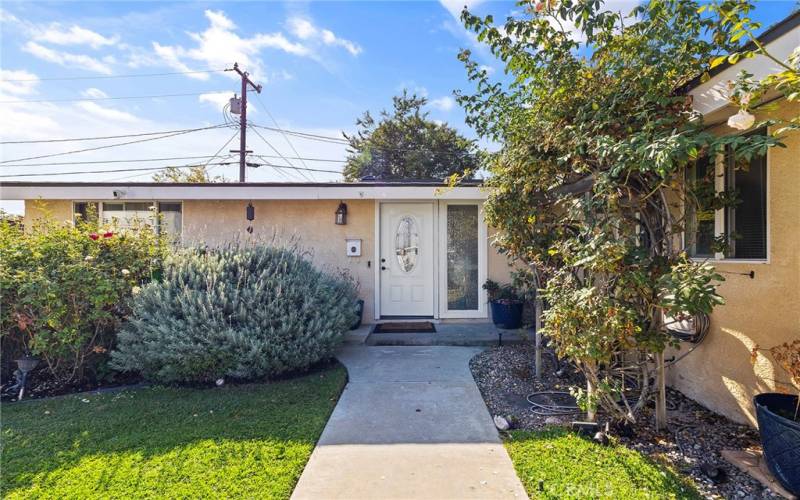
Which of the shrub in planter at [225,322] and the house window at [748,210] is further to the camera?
the shrub in planter at [225,322]

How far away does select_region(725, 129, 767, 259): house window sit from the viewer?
307 centimetres

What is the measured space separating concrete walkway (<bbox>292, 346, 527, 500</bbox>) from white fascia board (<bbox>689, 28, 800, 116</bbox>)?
9.99 feet

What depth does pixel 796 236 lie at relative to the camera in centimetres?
274

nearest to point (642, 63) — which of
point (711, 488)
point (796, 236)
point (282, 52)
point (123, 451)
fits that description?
point (796, 236)

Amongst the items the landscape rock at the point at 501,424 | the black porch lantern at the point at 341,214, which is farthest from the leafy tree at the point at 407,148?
the landscape rock at the point at 501,424

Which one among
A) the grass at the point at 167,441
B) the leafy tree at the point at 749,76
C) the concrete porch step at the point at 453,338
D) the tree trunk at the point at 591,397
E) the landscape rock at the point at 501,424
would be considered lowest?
the grass at the point at 167,441

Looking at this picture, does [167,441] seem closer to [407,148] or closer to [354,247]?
[354,247]

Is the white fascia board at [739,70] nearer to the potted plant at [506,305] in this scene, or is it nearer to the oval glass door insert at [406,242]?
the potted plant at [506,305]

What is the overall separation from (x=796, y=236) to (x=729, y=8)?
1.70 meters

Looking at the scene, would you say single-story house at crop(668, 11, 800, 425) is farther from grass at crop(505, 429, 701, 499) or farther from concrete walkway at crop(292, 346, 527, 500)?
concrete walkway at crop(292, 346, 527, 500)

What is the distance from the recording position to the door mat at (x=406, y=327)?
6.70m

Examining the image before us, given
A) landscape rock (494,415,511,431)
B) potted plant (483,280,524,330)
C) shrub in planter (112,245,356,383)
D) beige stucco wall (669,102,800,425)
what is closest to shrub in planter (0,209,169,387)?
shrub in planter (112,245,356,383)

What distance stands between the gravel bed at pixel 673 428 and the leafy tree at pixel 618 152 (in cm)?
22

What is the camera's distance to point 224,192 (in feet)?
23.1
